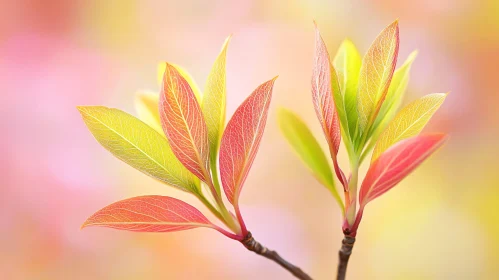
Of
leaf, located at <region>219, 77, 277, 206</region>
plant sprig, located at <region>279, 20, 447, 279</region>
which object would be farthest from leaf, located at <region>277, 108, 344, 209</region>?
leaf, located at <region>219, 77, 277, 206</region>

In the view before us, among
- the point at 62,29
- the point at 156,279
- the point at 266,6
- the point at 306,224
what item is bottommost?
the point at 156,279

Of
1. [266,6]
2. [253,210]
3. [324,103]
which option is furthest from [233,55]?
[324,103]

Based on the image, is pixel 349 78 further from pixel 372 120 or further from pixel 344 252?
pixel 344 252

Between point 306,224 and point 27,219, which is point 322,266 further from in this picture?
point 27,219

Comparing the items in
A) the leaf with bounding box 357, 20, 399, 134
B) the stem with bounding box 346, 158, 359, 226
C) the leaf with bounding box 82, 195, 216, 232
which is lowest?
the leaf with bounding box 82, 195, 216, 232

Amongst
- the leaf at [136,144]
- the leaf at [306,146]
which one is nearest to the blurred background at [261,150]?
the leaf at [306,146]

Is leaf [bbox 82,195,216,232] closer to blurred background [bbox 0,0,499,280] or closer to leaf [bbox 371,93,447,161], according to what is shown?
leaf [bbox 371,93,447,161]
